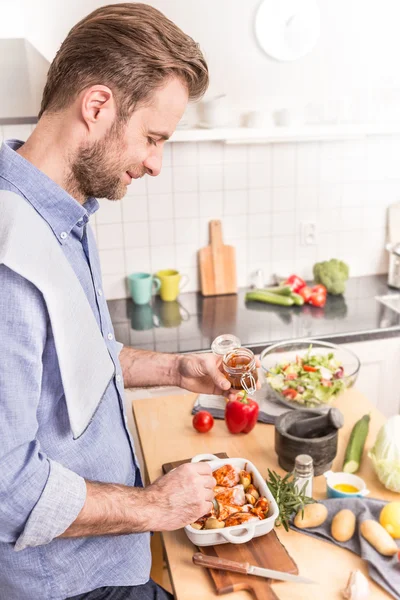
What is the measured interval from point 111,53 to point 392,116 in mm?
2088

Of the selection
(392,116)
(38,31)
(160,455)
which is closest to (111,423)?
(160,455)

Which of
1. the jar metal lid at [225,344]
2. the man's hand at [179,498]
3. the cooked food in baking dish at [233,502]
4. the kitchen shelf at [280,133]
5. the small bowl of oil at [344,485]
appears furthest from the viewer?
the kitchen shelf at [280,133]

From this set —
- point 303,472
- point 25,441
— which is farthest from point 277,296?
point 25,441

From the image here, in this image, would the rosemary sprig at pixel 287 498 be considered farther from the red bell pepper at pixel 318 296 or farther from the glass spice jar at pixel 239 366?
the red bell pepper at pixel 318 296

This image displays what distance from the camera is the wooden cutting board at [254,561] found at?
120cm

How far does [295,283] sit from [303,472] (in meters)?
1.65

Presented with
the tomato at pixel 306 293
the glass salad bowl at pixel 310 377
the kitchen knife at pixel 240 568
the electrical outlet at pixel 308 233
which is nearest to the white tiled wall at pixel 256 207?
the electrical outlet at pixel 308 233

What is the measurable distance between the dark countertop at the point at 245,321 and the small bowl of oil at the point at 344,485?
992 mm

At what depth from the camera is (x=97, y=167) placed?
117cm

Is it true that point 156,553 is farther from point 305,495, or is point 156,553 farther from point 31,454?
point 31,454

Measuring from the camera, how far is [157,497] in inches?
47.7

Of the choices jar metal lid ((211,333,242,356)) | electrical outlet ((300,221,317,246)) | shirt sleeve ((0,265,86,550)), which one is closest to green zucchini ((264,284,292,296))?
electrical outlet ((300,221,317,246))

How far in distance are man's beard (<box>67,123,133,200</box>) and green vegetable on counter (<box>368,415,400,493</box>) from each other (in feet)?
3.02

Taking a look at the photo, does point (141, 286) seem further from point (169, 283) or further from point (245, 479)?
point (245, 479)
